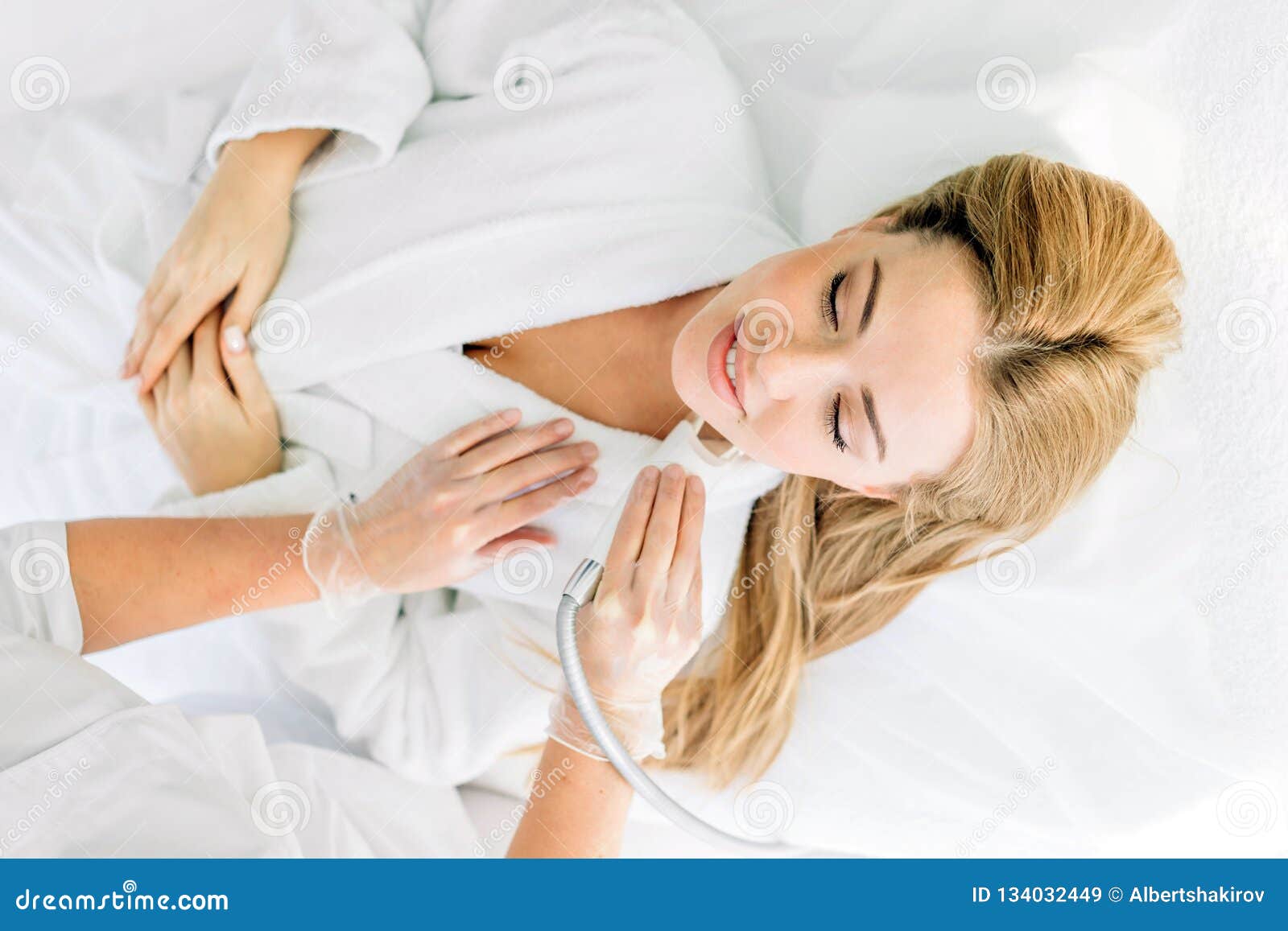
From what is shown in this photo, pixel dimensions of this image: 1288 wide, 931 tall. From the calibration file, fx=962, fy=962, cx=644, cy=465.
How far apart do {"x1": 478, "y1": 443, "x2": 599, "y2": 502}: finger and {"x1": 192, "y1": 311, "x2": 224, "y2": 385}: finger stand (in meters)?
0.46

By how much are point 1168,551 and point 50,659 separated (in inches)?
60.3

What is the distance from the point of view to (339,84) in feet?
4.75

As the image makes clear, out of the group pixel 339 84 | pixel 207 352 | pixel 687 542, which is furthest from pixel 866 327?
pixel 207 352

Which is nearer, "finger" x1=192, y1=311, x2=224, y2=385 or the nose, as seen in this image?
the nose

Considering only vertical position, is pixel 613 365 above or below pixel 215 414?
above

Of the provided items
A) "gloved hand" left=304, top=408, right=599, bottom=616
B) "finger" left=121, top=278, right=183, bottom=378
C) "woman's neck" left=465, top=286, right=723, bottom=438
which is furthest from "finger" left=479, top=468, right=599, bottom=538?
"finger" left=121, top=278, right=183, bottom=378

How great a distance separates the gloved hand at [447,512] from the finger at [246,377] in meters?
0.20

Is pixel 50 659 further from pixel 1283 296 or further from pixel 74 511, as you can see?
pixel 1283 296

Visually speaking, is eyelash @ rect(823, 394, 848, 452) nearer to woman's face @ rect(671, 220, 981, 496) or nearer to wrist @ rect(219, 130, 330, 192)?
woman's face @ rect(671, 220, 981, 496)

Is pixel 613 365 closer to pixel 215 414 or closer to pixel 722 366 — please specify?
pixel 722 366

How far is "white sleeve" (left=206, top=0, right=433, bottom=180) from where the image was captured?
1.44m

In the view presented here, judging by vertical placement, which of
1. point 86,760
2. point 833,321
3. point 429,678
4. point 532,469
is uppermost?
point 833,321

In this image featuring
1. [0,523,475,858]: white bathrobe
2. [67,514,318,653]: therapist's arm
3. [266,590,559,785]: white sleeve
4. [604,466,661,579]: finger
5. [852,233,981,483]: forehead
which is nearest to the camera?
[0,523,475,858]: white bathrobe

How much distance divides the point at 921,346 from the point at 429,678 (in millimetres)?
972
